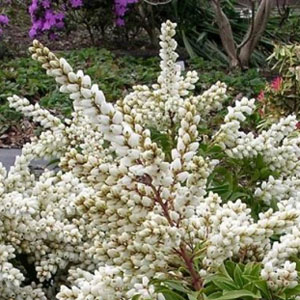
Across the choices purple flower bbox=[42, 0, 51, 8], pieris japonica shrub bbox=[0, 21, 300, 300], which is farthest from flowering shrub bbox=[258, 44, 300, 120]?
purple flower bbox=[42, 0, 51, 8]

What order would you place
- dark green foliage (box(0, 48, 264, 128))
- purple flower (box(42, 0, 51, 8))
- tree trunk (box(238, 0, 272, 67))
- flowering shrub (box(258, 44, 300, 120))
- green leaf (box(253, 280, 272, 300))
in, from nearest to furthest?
1. green leaf (box(253, 280, 272, 300))
2. flowering shrub (box(258, 44, 300, 120))
3. dark green foliage (box(0, 48, 264, 128))
4. tree trunk (box(238, 0, 272, 67))
5. purple flower (box(42, 0, 51, 8))

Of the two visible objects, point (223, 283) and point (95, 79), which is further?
point (95, 79)

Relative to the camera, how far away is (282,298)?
1627mm

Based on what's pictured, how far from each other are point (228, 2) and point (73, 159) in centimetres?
847

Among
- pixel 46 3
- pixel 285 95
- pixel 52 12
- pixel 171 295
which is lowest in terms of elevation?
pixel 52 12

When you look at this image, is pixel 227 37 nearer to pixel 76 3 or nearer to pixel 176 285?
pixel 76 3

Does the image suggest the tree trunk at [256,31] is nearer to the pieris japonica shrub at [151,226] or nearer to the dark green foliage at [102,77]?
the dark green foliage at [102,77]

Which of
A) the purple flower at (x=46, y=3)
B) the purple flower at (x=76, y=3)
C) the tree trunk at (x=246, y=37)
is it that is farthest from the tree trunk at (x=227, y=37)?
the purple flower at (x=46, y=3)

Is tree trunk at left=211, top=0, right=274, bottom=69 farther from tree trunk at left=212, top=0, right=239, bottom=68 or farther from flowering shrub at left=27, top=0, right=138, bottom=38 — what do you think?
flowering shrub at left=27, top=0, right=138, bottom=38

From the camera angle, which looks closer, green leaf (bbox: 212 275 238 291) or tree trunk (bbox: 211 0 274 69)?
green leaf (bbox: 212 275 238 291)

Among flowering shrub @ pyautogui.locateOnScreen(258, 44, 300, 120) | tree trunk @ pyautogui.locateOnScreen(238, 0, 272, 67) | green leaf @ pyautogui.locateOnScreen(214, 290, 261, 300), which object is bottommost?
tree trunk @ pyautogui.locateOnScreen(238, 0, 272, 67)

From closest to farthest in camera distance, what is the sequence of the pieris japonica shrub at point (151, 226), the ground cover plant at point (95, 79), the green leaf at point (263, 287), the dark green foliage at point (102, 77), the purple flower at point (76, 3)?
the pieris japonica shrub at point (151, 226) → the green leaf at point (263, 287) → the ground cover plant at point (95, 79) → the dark green foliage at point (102, 77) → the purple flower at point (76, 3)

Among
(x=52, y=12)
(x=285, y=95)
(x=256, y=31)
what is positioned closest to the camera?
(x=285, y=95)

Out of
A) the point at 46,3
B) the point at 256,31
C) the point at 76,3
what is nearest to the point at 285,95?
the point at 256,31
